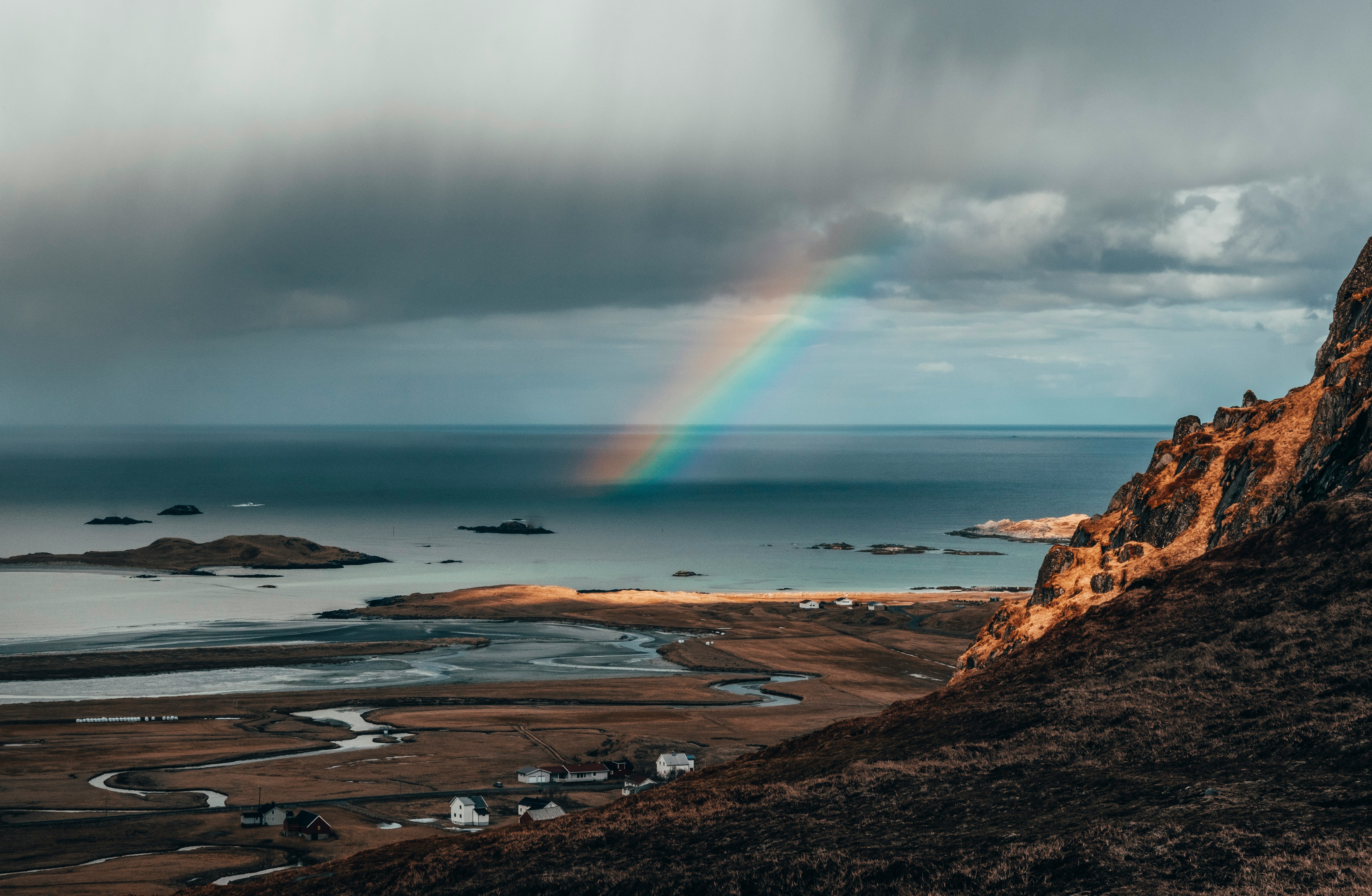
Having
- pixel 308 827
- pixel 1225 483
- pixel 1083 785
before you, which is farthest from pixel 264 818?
pixel 1225 483

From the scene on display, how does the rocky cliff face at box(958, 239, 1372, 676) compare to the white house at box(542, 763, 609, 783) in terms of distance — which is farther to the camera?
the white house at box(542, 763, 609, 783)

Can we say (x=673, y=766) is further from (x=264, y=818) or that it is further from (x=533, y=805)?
(x=264, y=818)

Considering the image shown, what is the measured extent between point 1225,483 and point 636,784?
103ft

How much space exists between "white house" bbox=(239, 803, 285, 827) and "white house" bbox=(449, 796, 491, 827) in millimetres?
7288

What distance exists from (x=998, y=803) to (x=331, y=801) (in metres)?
38.1

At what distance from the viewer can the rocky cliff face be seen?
32344 millimetres

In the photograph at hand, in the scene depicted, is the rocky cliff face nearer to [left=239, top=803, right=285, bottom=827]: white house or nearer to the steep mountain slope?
the steep mountain slope

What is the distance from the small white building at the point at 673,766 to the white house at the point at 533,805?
8.16 metres

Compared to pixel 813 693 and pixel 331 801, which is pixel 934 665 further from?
pixel 331 801

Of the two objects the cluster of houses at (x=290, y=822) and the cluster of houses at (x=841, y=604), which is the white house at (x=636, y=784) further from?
the cluster of houses at (x=841, y=604)

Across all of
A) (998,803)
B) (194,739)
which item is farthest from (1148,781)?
(194,739)

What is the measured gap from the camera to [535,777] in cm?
5459

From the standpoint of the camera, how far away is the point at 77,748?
60.0m

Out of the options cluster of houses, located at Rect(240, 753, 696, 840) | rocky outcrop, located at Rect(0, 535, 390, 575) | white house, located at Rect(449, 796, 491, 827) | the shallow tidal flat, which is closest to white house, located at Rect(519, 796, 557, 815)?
cluster of houses, located at Rect(240, 753, 696, 840)
